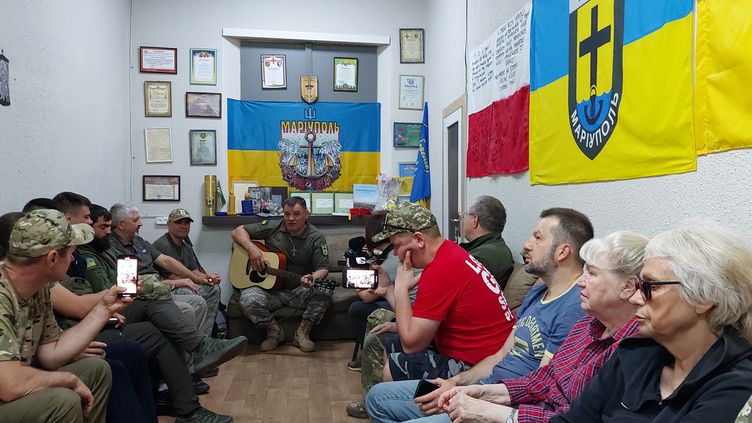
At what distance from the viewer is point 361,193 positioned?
5.56 metres

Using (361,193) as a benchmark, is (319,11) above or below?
above

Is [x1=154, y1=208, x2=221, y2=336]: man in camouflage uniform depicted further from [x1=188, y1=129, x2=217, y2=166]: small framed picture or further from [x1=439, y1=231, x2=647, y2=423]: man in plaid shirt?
[x1=439, y1=231, x2=647, y2=423]: man in plaid shirt

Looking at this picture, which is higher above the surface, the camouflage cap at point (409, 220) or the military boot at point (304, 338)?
the camouflage cap at point (409, 220)

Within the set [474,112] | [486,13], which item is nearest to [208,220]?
[474,112]

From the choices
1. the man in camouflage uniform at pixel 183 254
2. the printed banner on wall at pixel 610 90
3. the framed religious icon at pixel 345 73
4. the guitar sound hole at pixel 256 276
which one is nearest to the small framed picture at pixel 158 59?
the framed religious icon at pixel 345 73

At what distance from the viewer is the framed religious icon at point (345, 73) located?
5.54 m

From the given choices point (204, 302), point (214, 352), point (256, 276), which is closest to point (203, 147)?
point (256, 276)

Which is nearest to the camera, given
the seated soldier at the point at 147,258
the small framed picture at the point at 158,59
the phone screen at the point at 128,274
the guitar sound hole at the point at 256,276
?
the phone screen at the point at 128,274

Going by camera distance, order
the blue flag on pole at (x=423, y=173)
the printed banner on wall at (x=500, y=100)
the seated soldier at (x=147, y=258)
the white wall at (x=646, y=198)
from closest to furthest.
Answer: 1. the white wall at (x=646, y=198)
2. the printed banner on wall at (x=500, y=100)
3. the seated soldier at (x=147, y=258)
4. the blue flag on pole at (x=423, y=173)

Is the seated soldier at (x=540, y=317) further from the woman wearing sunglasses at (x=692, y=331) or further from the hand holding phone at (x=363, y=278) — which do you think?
the hand holding phone at (x=363, y=278)

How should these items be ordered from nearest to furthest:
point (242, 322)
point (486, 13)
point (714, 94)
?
point (714, 94)
point (486, 13)
point (242, 322)

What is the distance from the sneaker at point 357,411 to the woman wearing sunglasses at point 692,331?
194cm

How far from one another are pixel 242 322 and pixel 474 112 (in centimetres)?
249

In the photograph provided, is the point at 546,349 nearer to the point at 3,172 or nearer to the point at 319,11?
the point at 3,172
